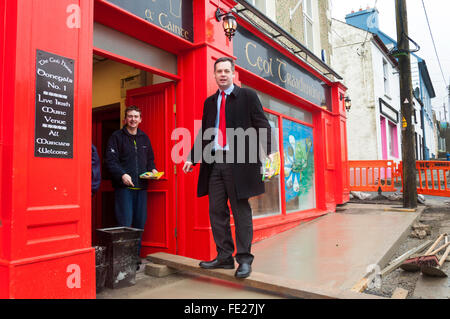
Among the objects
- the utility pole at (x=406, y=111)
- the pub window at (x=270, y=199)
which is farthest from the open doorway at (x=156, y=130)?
the utility pole at (x=406, y=111)

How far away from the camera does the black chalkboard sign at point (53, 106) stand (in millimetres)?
2600

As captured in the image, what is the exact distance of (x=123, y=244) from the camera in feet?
10.4

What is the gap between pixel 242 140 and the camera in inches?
124

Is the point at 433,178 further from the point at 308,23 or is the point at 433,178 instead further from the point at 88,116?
the point at 88,116

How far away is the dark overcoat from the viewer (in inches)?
122

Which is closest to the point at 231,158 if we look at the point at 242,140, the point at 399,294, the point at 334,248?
the point at 242,140

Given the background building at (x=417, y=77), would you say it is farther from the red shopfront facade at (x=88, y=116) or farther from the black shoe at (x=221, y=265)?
the black shoe at (x=221, y=265)

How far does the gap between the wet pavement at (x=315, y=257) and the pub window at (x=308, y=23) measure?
440 centimetres

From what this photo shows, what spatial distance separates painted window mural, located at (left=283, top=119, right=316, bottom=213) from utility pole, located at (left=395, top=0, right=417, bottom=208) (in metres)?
2.43

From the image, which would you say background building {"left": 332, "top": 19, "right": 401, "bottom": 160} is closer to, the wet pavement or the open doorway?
the wet pavement

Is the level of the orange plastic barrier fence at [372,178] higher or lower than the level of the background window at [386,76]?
lower

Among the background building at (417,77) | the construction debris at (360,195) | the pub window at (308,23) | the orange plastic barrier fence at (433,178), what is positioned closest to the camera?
the pub window at (308,23)
